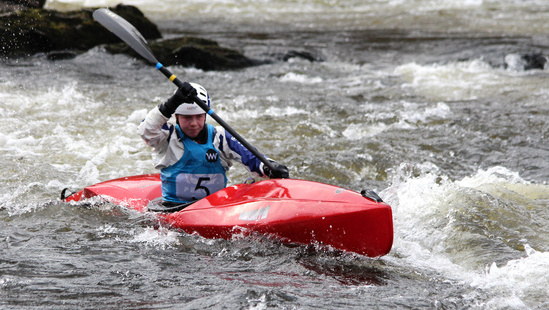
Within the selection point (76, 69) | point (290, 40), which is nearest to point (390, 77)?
point (290, 40)

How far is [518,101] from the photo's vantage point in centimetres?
909

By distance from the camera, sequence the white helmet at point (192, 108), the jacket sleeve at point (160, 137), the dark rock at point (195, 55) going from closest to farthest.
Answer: the jacket sleeve at point (160, 137)
the white helmet at point (192, 108)
the dark rock at point (195, 55)

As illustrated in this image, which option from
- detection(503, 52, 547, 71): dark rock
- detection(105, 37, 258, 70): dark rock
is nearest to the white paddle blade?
detection(105, 37, 258, 70): dark rock

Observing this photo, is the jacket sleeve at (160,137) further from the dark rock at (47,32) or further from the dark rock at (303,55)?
the dark rock at (303,55)

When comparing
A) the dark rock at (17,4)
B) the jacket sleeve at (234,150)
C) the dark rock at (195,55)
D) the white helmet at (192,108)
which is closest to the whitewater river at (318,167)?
the dark rock at (195,55)

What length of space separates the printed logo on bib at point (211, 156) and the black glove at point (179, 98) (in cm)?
45

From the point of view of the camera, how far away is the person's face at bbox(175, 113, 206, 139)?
4637 millimetres

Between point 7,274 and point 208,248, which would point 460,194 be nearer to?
point 208,248

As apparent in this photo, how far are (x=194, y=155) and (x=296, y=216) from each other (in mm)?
1031

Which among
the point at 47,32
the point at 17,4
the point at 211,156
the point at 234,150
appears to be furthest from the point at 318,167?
the point at 17,4

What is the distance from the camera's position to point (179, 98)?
4.35m

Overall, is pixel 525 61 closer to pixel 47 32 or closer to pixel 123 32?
pixel 123 32

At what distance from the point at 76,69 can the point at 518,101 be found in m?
7.45

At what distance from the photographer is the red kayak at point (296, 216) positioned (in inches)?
156
